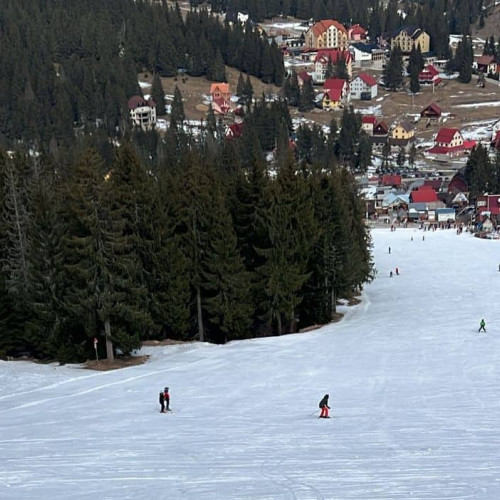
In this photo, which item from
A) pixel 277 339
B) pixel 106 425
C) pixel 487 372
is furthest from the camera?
pixel 277 339

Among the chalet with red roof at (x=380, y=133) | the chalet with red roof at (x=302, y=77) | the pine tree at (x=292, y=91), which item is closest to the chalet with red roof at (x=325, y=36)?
the chalet with red roof at (x=302, y=77)

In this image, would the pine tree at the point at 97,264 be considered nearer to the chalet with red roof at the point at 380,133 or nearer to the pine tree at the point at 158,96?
the chalet with red roof at the point at 380,133

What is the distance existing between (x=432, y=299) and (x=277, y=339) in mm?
14344

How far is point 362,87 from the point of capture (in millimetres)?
149875

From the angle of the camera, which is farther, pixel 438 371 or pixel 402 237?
pixel 402 237

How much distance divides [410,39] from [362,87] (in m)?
33.1

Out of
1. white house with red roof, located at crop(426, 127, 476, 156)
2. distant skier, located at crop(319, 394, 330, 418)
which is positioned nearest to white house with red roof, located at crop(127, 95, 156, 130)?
white house with red roof, located at crop(426, 127, 476, 156)

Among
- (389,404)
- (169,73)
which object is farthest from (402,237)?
(169,73)

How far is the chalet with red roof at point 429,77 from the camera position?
155m

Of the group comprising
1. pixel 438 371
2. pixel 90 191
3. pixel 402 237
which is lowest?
pixel 402 237

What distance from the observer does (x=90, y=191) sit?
28844 millimetres

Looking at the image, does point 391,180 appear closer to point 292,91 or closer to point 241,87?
point 292,91

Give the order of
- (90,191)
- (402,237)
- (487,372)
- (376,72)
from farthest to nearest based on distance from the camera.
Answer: (376,72), (402,237), (90,191), (487,372)

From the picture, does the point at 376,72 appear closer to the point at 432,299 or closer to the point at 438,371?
the point at 432,299
